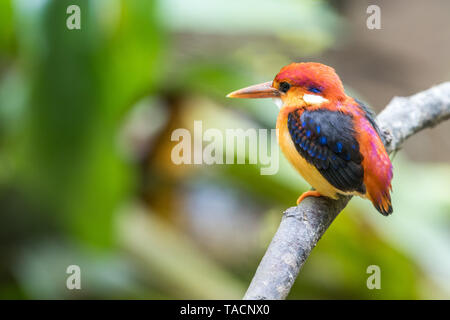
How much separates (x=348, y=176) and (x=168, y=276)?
135cm

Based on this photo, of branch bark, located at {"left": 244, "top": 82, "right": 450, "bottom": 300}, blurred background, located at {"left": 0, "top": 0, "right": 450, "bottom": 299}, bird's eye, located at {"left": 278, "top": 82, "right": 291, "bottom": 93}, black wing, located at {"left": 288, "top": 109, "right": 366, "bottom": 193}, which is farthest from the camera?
blurred background, located at {"left": 0, "top": 0, "right": 450, "bottom": 299}

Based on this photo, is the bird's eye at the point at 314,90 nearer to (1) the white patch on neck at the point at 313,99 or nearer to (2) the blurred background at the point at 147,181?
(1) the white patch on neck at the point at 313,99

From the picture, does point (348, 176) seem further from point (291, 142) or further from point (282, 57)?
point (282, 57)

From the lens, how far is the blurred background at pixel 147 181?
2.18 m

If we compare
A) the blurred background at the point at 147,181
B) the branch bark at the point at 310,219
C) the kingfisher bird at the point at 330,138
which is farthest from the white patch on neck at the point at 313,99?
the blurred background at the point at 147,181

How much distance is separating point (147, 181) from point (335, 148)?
176 centimetres

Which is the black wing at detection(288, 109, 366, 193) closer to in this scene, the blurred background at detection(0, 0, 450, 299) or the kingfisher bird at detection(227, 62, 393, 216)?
the kingfisher bird at detection(227, 62, 393, 216)

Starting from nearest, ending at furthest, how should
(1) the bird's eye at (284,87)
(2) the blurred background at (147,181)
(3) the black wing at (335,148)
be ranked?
(3) the black wing at (335,148) → (1) the bird's eye at (284,87) → (2) the blurred background at (147,181)

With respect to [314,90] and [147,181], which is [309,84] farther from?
[147,181]

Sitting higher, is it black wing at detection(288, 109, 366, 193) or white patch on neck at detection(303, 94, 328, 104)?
white patch on neck at detection(303, 94, 328, 104)

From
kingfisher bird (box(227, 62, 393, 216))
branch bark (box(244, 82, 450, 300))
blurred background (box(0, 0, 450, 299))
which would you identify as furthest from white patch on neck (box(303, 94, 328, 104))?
blurred background (box(0, 0, 450, 299))

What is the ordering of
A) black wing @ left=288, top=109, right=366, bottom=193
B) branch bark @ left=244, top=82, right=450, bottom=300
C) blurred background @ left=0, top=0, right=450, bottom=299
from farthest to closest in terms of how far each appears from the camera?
1. blurred background @ left=0, top=0, right=450, bottom=299
2. black wing @ left=288, top=109, right=366, bottom=193
3. branch bark @ left=244, top=82, right=450, bottom=300

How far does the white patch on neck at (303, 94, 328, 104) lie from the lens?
49.6 inches
